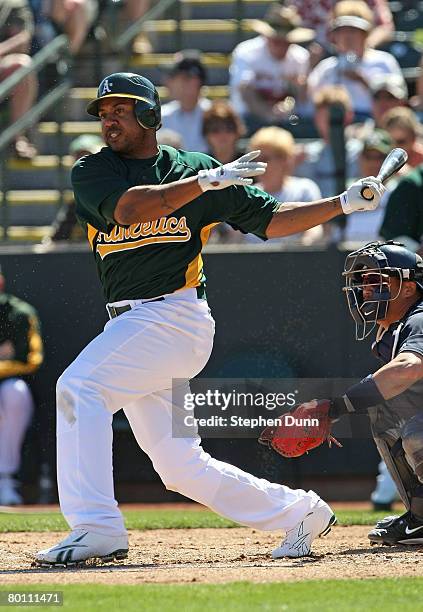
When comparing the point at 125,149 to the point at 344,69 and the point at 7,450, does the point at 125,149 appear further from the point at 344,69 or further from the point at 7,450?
the point at 344,69

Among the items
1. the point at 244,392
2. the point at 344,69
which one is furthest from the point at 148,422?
the point at 344,69

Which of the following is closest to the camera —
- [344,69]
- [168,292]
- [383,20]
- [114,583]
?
[114,583]

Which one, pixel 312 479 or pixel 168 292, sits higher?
pixel 168 292

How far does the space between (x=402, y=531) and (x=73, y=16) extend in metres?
6.14

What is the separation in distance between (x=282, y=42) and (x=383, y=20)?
1189 millimetres

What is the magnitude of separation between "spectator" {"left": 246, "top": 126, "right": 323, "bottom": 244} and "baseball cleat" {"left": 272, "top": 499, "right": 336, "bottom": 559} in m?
3.88

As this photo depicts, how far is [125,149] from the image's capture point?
542cm

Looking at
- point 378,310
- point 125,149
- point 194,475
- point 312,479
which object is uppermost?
point 125,149

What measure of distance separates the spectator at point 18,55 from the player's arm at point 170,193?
17.1 ft

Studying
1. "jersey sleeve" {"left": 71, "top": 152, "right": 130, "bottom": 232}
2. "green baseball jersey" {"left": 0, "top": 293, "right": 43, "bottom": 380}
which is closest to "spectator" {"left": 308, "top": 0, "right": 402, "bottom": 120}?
"green baseball jersey" {"left": 0, "top": 293, "right": 43, "bottom": 380}

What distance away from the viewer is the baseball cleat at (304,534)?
5473 mm

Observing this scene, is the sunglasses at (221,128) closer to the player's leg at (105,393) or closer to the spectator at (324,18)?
the spectator at (324,18)

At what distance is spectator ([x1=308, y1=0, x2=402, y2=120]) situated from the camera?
10.3 m

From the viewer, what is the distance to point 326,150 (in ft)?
31.1
